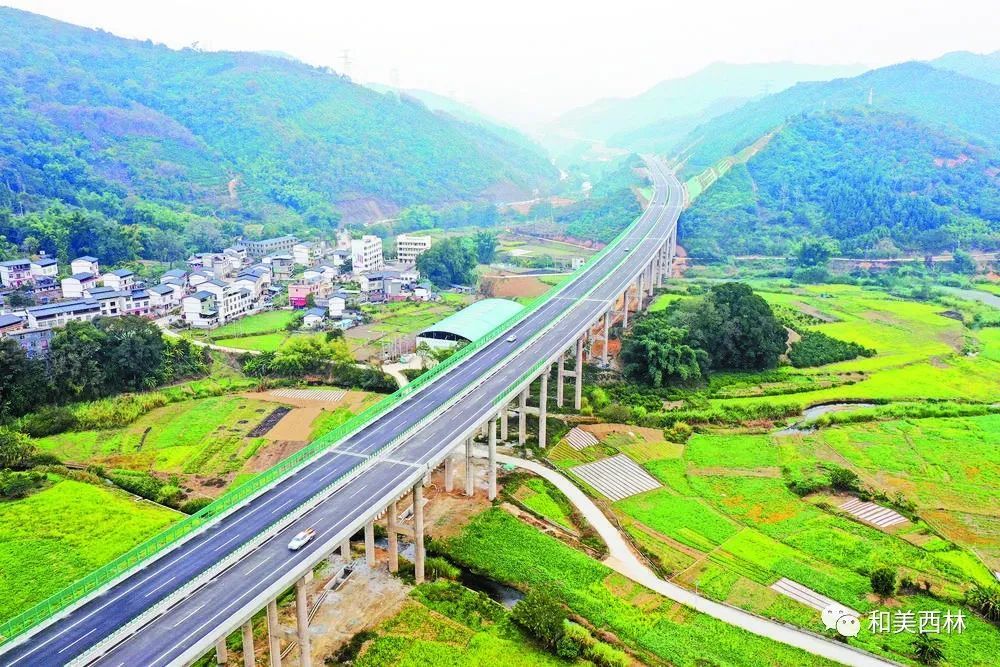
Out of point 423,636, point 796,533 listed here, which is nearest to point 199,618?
point 423,636

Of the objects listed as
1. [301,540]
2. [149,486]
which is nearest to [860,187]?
[149,486]

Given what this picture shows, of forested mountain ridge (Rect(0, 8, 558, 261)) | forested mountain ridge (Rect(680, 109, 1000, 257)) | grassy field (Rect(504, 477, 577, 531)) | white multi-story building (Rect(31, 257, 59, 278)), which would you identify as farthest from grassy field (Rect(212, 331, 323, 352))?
forested mountain ridge (Rect(680, 109, 1000, 257))

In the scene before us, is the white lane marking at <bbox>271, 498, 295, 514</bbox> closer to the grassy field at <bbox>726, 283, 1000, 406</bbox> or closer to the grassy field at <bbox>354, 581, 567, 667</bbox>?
the grassy field at <bbox>354, 581, 567, 667</bbox>

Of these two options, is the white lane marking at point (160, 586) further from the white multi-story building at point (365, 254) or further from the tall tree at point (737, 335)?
the white multi-story building at point (365, 254)

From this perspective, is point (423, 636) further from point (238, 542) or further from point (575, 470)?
point (575, 470)

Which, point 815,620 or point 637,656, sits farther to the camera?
point 815,620

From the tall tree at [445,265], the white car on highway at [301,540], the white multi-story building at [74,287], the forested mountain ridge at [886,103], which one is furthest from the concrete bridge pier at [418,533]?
the forested mountain ridge at [886,103]

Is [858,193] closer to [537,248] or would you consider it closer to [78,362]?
[537,248]
